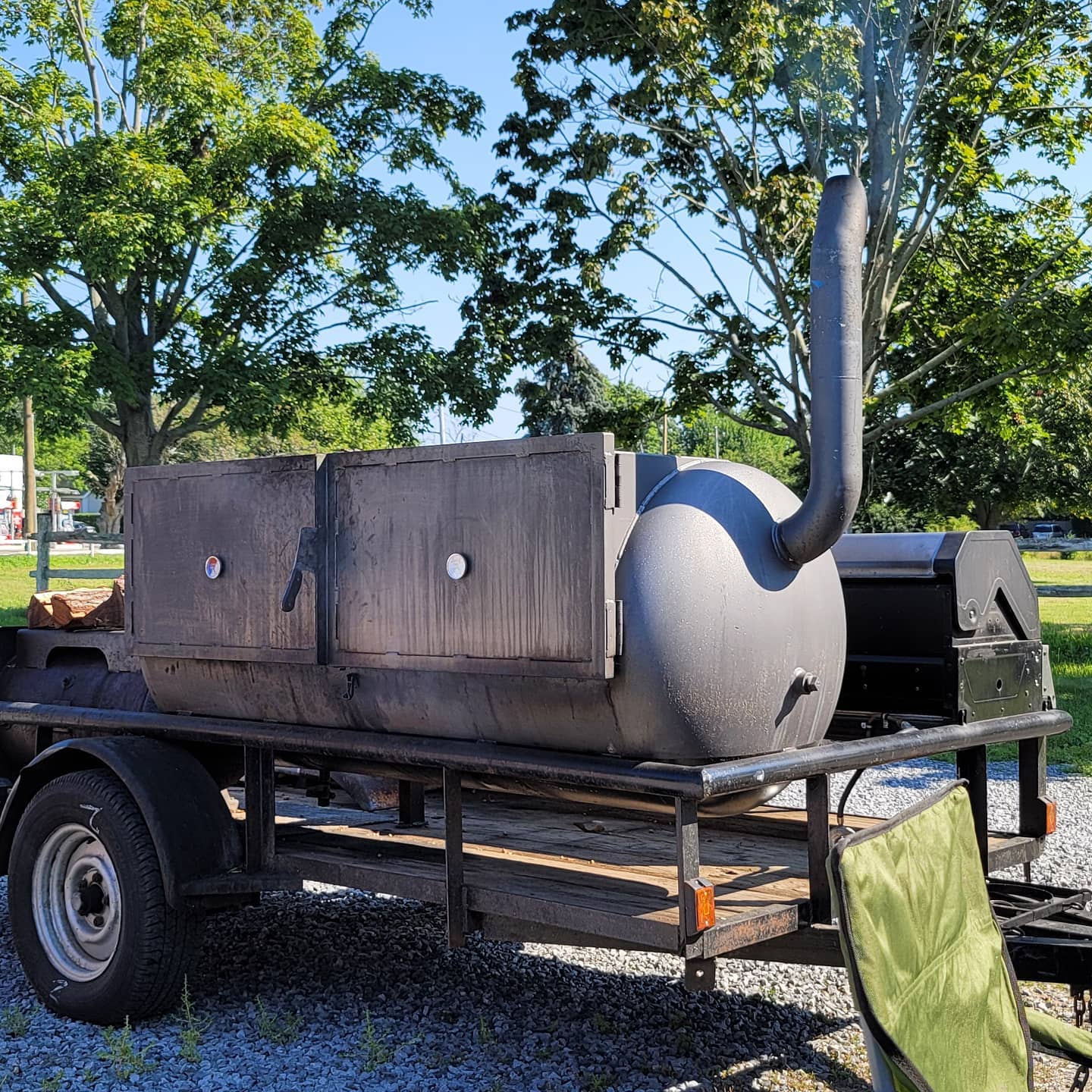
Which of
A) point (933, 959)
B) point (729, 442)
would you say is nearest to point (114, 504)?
point (729, 442)

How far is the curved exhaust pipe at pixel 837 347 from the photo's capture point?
358cm

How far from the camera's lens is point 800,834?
474cm

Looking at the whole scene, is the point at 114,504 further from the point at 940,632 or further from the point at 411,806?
the point at 940,632

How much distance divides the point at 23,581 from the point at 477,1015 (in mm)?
31952

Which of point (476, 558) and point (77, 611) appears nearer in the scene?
point (476, 558)

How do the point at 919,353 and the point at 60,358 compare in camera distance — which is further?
the point at 919,353

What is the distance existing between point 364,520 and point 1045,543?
2016cm

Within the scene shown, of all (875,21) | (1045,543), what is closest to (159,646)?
(875,21)

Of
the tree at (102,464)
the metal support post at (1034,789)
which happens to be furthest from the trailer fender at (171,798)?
the tree at (102,464)

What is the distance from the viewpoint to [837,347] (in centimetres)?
356

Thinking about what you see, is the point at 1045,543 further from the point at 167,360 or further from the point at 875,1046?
the point at 875,1046

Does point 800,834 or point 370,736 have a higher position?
point 370,736

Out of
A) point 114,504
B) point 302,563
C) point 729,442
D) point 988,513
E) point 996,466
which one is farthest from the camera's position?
point 729,442

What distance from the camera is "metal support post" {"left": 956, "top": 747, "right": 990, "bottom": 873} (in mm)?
4336
